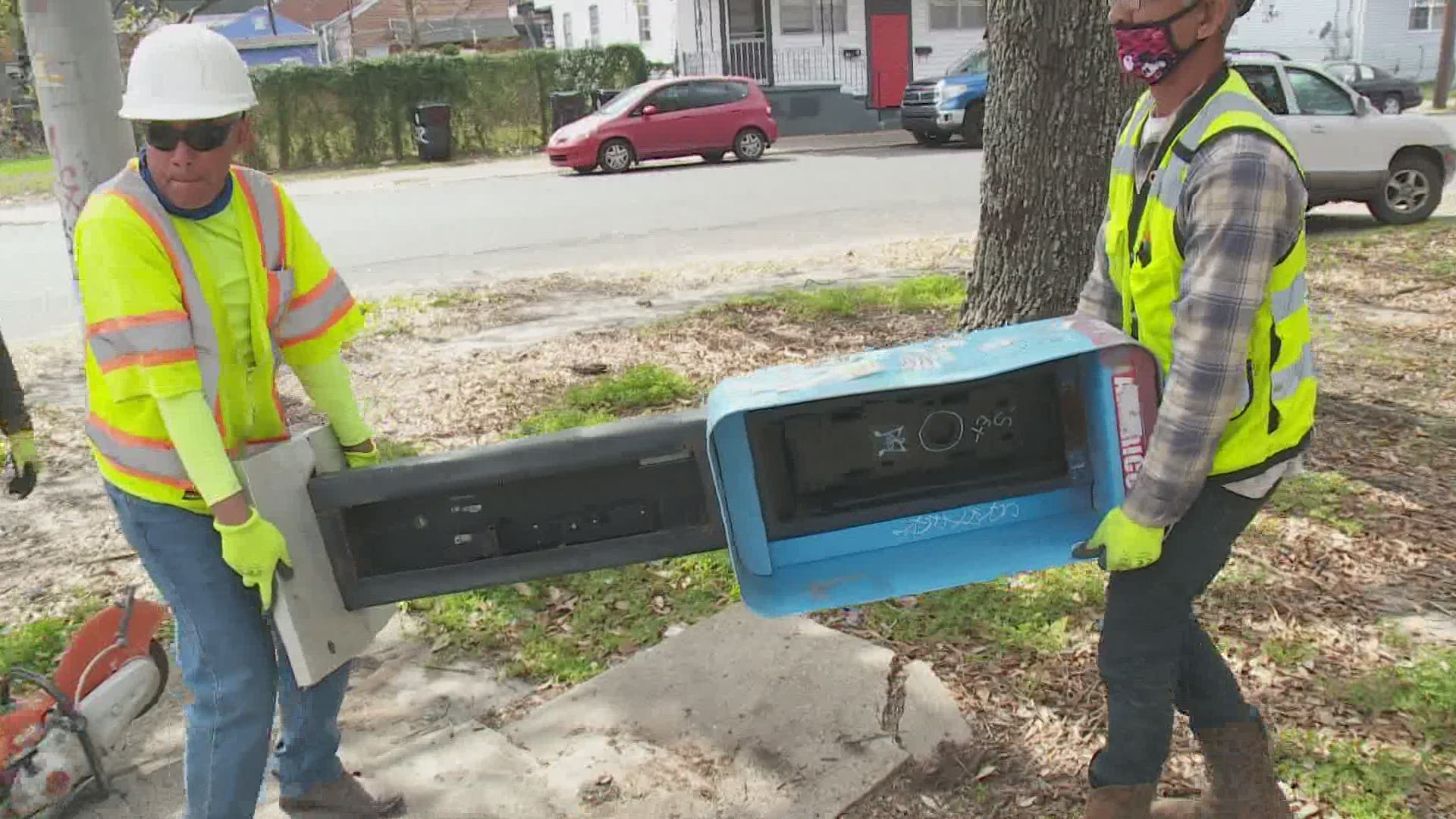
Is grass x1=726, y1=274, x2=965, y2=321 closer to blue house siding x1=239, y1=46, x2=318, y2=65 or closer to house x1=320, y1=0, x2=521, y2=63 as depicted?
blue house siding x1=239, y1=46, x2=318, y2=65

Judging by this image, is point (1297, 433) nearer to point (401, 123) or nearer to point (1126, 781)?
point (1126, 781)

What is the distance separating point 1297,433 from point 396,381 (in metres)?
5.46

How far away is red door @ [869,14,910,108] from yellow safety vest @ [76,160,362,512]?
26748 mm

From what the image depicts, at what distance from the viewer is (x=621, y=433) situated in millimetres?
2531

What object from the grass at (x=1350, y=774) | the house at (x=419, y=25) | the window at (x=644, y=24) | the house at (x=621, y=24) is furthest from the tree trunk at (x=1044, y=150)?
the house at (x=419, y=25)

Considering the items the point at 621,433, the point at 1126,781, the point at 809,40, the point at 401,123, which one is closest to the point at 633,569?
the point at 621,433

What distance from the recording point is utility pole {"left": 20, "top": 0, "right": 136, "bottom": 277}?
423cm

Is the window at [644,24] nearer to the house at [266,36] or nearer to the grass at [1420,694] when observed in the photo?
the house at [266,36]

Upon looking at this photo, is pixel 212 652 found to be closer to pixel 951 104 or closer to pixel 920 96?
pixel 951 104

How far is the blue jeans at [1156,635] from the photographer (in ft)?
7.54

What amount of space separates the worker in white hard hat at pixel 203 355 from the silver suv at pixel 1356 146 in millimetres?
10483

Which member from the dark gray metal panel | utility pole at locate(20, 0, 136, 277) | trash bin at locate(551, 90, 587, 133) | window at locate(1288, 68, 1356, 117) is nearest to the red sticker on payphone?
the dark gray metal panel

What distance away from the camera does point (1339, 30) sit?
1286 inches

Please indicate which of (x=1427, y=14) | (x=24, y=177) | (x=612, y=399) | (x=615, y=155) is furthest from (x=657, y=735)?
(x=1427, y=14)
